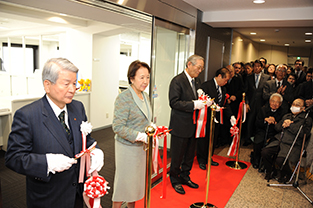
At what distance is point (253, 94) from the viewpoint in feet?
18.9

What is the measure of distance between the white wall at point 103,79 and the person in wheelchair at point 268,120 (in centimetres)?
425

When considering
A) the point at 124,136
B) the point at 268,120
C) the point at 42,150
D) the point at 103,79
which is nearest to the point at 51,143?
the point at 42,150

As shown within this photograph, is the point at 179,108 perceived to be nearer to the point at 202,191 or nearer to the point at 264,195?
the point at 202,191

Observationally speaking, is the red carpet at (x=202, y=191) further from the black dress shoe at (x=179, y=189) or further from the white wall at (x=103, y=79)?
the white wall at (x=103, y=79)

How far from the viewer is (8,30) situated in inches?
353

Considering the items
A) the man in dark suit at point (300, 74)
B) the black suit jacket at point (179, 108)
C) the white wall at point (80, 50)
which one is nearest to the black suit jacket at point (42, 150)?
the black suit jacket at point (179, 108)

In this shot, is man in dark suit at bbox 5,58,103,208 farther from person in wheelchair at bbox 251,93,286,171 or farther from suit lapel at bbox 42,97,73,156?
person in wheelchair at bbox 251,93,286,171

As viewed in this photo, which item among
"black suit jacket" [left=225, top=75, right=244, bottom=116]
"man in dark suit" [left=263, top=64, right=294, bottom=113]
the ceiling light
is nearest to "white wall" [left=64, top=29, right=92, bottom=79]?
the ceiling light

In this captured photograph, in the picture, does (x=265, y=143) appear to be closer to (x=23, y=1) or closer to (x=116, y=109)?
(x=116, y=109)

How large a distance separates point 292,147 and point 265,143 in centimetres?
58

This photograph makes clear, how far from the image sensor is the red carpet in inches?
124

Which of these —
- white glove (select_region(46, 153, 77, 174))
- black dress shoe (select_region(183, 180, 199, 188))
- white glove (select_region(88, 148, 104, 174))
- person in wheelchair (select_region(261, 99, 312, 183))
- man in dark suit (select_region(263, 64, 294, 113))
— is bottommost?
black dress shoe (select_region(183, 180, 199, 188))

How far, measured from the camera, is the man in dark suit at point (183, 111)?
3.14m

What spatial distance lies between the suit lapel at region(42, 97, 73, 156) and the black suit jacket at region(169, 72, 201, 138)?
5.98ft
